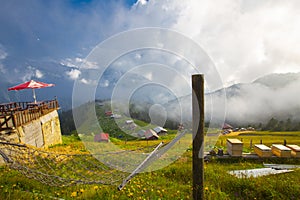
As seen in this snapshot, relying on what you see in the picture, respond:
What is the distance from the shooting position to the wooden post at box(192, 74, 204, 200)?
2668 millimetres

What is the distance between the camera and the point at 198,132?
272cm

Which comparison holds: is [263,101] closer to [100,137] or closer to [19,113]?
[100,137]

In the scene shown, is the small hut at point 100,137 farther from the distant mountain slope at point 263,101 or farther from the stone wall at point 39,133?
the distant mountain slope at point 263,101

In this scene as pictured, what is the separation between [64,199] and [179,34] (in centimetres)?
357

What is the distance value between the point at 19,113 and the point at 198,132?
9.90m

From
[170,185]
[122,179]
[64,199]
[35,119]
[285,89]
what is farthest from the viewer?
[285,89]

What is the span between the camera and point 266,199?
3111 mm

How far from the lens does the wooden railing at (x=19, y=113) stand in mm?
8805

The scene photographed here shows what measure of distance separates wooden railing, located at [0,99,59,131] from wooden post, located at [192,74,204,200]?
29.3 ft

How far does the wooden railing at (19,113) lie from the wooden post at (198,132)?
8.93 meters

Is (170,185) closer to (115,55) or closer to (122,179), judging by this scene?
(122,179)

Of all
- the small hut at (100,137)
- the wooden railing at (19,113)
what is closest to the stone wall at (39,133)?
the wooden railing at (19,113)

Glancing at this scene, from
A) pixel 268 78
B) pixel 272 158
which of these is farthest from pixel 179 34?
pixel 268 78

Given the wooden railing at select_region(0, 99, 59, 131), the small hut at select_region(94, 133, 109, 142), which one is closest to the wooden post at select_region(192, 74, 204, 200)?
the small hut at select_region(94, 133, 109, 142)
